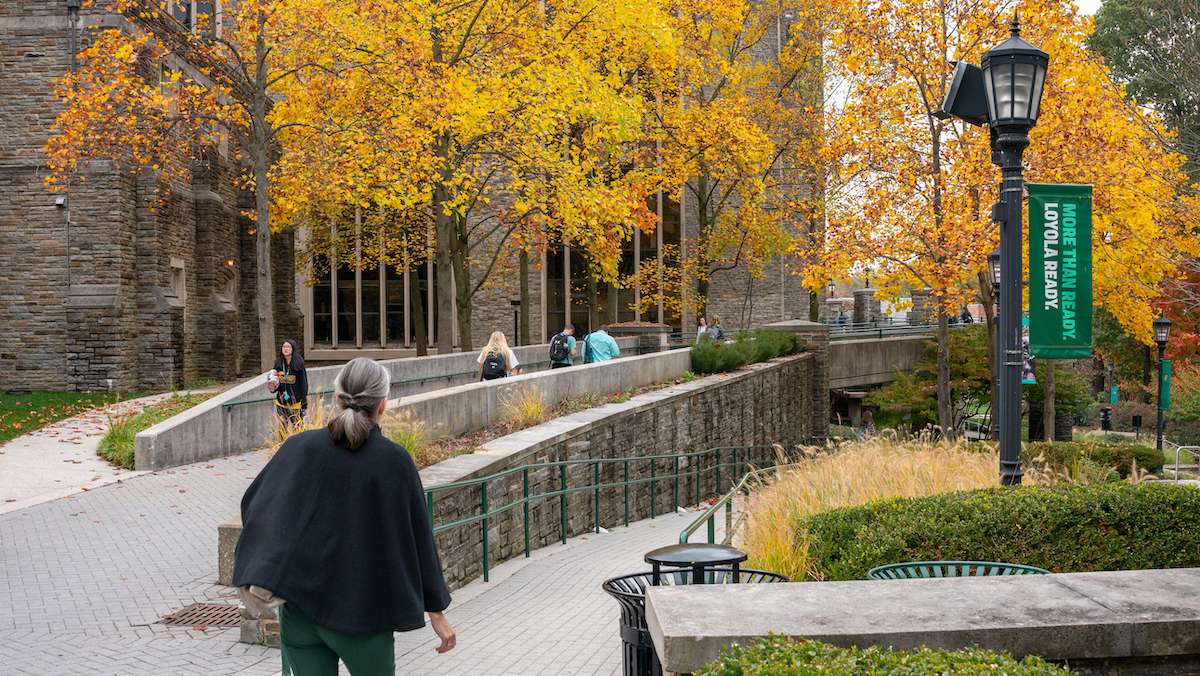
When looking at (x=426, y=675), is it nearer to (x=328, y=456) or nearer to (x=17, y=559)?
(x=328, y=456)

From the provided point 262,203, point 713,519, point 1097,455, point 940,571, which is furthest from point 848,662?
point 262,203

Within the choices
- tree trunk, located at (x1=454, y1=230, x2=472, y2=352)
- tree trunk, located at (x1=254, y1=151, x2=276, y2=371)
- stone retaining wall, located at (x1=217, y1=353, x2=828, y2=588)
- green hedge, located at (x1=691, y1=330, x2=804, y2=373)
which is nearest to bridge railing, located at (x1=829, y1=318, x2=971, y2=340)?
green hedge, located at (x1=691, y1=330, x2=804, y2=373)

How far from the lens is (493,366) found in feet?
57.0

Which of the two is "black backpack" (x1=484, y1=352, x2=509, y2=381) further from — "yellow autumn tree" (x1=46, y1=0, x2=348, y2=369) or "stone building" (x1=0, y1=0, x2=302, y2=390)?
"stone building" (x1=0, y1=0, x2=302, y2=390)

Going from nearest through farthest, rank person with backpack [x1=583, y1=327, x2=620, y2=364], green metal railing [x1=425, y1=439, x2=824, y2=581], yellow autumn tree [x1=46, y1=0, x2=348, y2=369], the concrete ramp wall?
green metal railing [x1=425, y1=439, x2=824, y2=581] < the concrete ramp wall < yellow autumn tree [x1=46, y1=0, x2=348, y2=369] < person with backpack [x1=583, y1=327, x2=620, y2=364]

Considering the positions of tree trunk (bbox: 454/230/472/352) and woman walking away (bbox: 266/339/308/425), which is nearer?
woman walking away (bbox: 266/339/308/425)

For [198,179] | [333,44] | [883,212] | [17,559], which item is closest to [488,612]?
[17,559]

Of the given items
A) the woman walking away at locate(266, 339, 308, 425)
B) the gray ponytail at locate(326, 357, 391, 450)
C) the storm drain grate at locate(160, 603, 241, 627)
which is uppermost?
the gray ponytail at locate(326, 357, 391, 450)

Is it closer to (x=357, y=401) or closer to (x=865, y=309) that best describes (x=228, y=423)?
(x=357, y=401)

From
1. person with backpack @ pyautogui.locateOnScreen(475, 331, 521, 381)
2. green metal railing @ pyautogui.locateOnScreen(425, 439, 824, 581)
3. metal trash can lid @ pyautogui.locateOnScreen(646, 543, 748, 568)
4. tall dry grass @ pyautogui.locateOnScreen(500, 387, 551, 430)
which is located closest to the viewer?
metal trash can lid @ pyautogui.locateOnScreen(646, 543, 748, 568)

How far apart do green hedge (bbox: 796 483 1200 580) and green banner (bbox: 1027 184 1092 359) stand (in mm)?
1264

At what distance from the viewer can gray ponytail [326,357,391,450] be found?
3947 mm

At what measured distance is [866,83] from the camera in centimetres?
2561

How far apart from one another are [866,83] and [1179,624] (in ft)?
73.7
